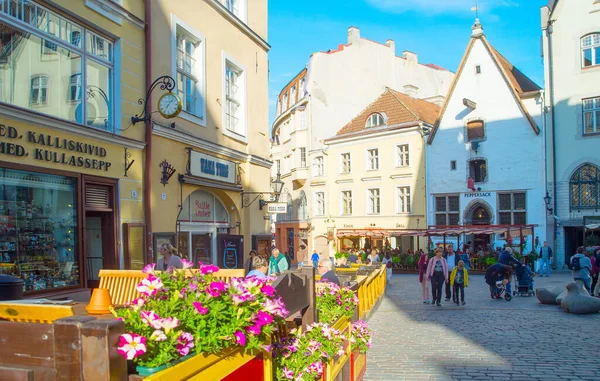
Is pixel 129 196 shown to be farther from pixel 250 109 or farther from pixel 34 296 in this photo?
pixel 250 109

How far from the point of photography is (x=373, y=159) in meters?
39.9

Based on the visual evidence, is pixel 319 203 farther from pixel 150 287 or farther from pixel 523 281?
pixel 150 287

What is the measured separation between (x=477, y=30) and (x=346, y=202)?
1466 centimetres

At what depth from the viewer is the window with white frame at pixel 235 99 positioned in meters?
15.8

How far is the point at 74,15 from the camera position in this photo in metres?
9.53

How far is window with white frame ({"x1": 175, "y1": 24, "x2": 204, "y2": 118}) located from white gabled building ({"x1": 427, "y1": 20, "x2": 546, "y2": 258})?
21832 millimetres

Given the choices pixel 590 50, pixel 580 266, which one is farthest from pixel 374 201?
pixel 580 266

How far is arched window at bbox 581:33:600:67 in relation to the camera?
30.6 meters

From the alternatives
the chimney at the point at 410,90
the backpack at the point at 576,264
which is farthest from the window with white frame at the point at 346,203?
the backpack at the point at 576,264

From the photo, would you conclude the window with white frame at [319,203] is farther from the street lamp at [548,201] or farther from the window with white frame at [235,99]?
the window with white frame at [235,99]

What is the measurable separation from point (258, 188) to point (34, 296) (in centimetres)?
951

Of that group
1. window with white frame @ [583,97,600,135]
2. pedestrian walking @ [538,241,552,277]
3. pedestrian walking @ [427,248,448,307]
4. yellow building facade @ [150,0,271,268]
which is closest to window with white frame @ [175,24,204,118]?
yellow building facade @ [150,0,271,268]

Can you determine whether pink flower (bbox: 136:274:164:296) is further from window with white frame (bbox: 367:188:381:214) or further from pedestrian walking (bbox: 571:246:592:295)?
window with white frame (bbox: 367:188:381:214)

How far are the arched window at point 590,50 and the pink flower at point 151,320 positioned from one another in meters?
33.3
